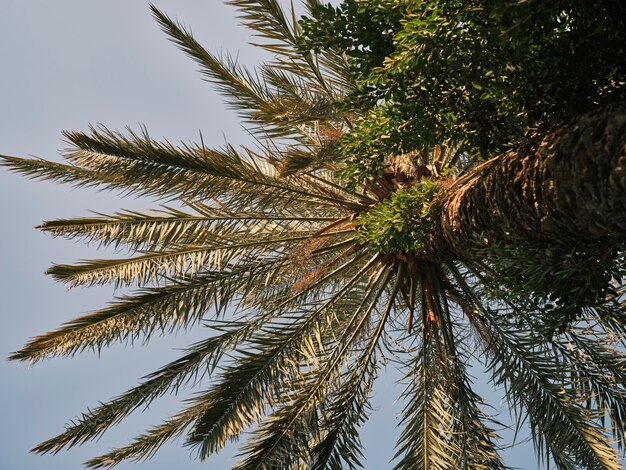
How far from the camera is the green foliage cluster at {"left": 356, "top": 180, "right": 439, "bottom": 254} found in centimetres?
589

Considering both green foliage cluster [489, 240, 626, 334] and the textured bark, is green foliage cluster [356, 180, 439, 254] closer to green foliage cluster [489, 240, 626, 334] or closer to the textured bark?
the textured bark

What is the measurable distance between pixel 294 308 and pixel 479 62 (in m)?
5.02

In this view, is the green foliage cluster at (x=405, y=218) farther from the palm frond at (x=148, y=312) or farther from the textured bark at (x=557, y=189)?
the palm frond at (x=148, y=312)

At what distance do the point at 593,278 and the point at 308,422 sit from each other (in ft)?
13.3

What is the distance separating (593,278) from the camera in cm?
467

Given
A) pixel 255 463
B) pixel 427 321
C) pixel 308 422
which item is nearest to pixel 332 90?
pixel 427 321

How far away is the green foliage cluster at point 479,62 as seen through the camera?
4.16 meters

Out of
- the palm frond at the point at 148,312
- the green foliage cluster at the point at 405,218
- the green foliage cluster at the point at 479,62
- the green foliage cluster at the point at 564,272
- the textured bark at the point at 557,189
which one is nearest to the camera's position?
the textured bark at the point at 557,189

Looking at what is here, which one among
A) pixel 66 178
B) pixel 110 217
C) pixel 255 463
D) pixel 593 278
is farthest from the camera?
pixel 66 178

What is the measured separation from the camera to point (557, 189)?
167 inches

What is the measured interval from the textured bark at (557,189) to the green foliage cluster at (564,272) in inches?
4.3

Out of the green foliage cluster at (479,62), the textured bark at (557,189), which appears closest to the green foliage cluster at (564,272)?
the textured bark at (557,189)

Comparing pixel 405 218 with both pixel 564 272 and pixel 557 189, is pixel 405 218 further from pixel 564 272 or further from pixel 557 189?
pixel 557 189

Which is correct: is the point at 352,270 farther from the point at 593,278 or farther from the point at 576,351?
the point at 593,278
